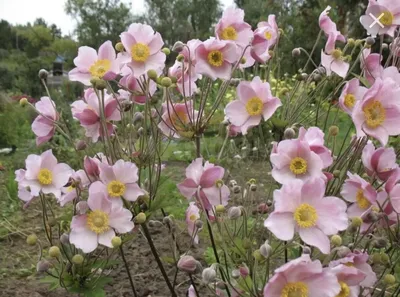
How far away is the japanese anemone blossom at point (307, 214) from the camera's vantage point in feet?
3.41

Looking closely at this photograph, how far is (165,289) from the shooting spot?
8.73ft

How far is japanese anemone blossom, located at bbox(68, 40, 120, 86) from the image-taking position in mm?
1417

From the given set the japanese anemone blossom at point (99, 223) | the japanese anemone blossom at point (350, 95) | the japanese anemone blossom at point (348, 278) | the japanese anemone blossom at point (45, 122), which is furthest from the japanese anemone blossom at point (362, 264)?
the japanese anemone blossom at point (45, 122)

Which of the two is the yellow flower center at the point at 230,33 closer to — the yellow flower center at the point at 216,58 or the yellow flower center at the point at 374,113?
the yellow flower center at the point at 216,58

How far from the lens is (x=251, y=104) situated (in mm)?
1338

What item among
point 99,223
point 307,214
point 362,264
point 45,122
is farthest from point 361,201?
point 45,122

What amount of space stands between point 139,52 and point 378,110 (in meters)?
0.56

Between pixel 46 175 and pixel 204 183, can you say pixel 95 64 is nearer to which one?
pixel 46 175

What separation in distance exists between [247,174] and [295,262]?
372 centimetres

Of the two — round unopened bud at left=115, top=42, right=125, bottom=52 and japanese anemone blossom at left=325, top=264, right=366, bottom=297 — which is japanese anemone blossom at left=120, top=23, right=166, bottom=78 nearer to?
round unopened bud at left=115, top=42, right=125, bottom=52

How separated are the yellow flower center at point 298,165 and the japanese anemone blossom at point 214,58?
13.1 inches

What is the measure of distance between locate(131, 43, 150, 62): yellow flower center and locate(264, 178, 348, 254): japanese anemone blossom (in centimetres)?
51

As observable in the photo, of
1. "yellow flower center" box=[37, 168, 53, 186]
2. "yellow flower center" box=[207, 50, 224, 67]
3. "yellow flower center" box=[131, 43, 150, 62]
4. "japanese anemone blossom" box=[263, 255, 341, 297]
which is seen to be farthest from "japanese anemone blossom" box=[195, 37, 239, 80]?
"japanese anemone blossom" box=[263, 255, 341, 297]

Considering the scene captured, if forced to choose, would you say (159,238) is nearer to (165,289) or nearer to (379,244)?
(165,289)
